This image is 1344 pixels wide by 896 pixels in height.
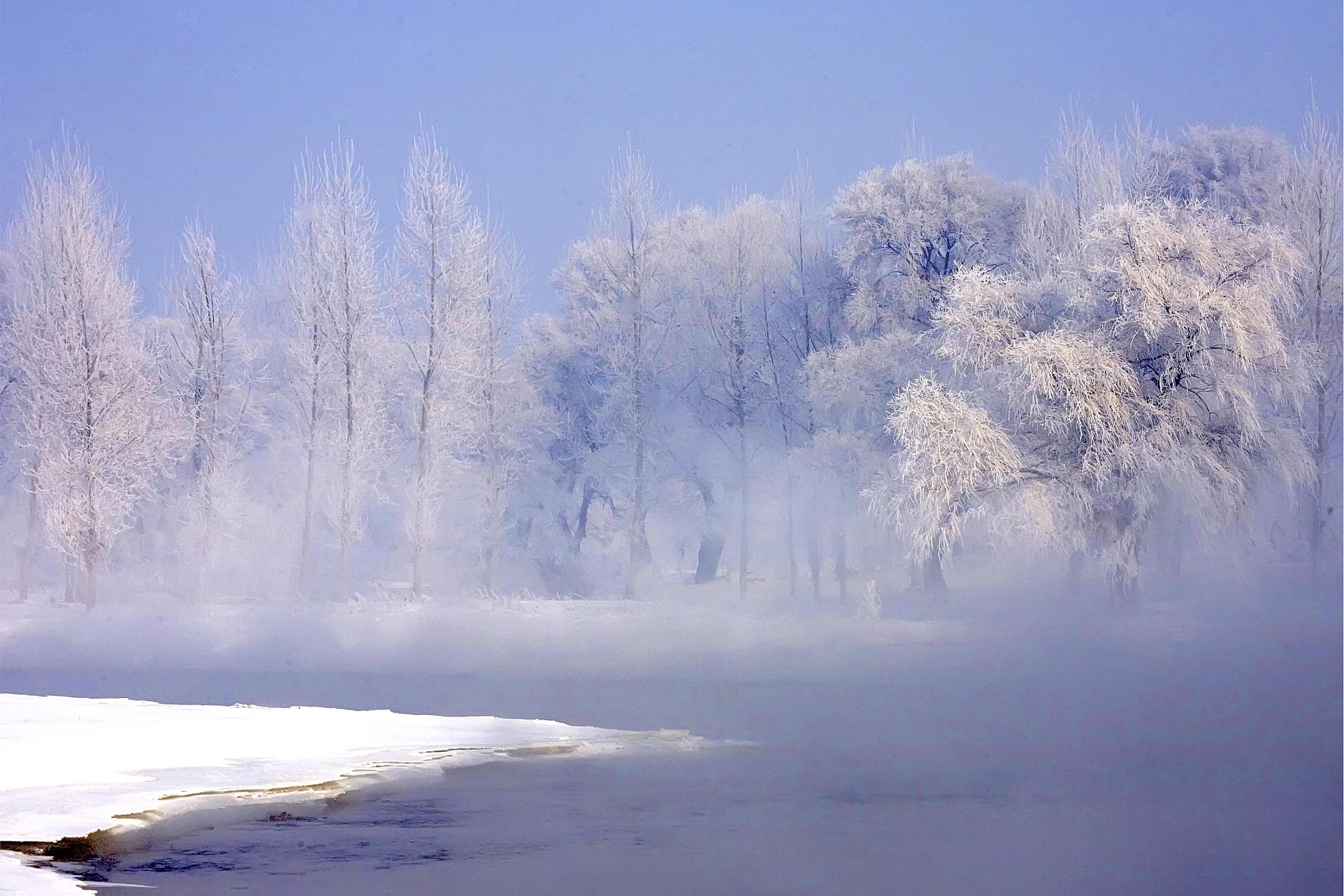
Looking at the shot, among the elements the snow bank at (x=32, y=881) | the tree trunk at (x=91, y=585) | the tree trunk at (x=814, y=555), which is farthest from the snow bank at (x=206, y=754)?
the tree trunk at (x=814, y=555)

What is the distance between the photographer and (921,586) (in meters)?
36.3

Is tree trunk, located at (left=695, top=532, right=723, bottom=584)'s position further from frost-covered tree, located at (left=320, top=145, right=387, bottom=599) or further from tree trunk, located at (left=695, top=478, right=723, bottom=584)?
frost-covered tree, located at (left=320, top=145, right=387, bottom=599)

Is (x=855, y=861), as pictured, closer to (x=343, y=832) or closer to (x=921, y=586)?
(x=343, y=832)

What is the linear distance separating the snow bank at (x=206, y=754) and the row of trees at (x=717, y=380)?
14123 mm

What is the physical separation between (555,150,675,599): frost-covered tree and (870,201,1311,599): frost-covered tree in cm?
1104

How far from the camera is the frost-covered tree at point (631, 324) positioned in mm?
39219

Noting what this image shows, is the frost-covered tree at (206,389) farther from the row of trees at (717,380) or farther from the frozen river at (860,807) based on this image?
the frozen river at (860,807)

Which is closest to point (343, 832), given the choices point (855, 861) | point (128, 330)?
point (855, 861)

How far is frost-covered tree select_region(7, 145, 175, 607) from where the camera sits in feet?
113

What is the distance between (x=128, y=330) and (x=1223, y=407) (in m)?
26.6

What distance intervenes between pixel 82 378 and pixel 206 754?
901 inches

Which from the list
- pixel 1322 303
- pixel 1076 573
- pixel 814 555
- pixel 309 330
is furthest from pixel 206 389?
pixel 1322 303

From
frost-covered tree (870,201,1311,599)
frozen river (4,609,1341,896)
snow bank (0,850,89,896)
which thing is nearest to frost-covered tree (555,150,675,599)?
frost-covered tree (870,201,1311,599)

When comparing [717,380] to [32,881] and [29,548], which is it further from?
[32,881]
